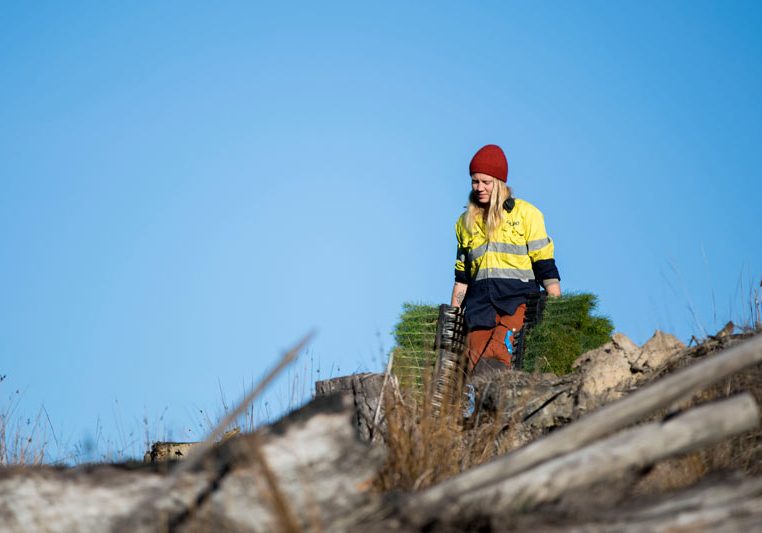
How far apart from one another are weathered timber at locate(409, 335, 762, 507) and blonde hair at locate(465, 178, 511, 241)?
5241mm

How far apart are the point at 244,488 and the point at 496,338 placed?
5.91 metres

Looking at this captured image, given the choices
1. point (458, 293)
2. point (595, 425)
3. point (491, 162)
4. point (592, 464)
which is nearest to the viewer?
point (592, 464)

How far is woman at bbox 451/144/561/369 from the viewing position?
8.58 m

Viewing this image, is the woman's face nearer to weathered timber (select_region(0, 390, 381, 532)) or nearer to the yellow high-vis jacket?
the yellow high-vis jacket

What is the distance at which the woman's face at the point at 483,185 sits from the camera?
28.3ft

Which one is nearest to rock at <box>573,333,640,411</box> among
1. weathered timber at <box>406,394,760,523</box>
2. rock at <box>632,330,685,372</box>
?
rock at <box>632,330,685,372</box>

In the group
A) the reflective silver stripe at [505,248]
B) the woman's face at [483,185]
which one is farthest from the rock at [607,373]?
the woman's face at [483,185]

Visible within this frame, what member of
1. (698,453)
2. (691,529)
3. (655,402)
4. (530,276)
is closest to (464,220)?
(530,276)

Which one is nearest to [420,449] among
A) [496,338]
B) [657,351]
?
[657,351]

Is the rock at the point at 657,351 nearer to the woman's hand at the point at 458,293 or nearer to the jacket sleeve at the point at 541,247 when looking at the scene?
the jacket sleeve at the point at 541,247

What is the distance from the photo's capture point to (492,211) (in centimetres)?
866

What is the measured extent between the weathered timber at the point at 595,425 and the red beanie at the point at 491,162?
5315 mm

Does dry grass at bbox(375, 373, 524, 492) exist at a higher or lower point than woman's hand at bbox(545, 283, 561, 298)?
lower

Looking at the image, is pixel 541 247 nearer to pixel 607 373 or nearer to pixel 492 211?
pixel 492 211
